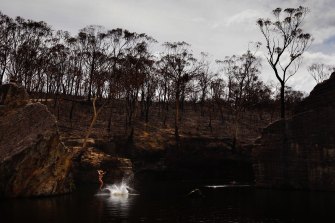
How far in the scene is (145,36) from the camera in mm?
69188

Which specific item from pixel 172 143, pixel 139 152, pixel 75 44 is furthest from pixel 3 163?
pixel 75 44

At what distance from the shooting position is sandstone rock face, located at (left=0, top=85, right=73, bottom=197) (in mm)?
36719

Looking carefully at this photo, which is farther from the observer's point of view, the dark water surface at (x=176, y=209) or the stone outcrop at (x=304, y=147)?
the stone outcrop at (x=304, y=147)

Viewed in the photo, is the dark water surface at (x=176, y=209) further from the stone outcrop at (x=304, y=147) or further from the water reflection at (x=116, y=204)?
the stone outcrop at (x=304, y=147)

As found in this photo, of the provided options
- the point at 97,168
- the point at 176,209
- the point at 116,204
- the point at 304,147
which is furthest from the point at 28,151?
the point at 304,147

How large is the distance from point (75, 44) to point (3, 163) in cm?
3690

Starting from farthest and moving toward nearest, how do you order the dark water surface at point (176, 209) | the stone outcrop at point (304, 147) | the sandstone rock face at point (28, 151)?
1. the stone outcrop at point (304, 147)
2. the sandstone rock face at point (28, 151)
3. the dark water surface at point (176, 209)

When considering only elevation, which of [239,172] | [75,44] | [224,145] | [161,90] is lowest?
[239,172]

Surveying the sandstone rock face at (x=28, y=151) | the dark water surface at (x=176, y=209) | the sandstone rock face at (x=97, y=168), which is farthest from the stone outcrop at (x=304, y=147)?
the sandstone rock face at (x=28, y=151)

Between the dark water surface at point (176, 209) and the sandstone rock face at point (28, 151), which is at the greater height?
the sandstone rock face at point (28, 151)

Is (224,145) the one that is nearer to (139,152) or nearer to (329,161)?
(139,152)

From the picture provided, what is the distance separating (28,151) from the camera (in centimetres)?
3725

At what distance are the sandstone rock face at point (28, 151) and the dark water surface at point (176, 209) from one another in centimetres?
227

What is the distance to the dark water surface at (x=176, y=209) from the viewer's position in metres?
25.9
